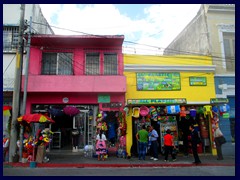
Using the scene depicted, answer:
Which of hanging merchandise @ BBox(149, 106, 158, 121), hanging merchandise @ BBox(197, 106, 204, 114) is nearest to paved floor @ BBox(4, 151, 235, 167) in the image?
hanging merchandise @ BBox(149, 106, 158, 121)

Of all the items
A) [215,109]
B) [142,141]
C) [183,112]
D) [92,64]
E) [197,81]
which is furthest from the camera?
[197,81]

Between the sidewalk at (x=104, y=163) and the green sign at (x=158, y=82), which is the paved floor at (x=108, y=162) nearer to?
the sidewalk at (x=104, y=163)

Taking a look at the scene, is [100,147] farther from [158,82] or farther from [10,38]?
[10,38]

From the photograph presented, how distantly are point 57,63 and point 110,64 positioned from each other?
3.18 metres

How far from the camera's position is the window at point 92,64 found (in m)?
15.0

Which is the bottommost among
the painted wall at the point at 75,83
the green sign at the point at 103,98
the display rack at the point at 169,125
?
the display rack at the point at 169,125

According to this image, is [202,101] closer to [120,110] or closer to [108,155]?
[120,110]

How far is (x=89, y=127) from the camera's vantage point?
48.8ft

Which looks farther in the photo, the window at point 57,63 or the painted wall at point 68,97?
the window at point 57,63

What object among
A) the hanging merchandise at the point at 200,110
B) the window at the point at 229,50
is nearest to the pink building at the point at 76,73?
the hanging merchandise at the point at 200,110

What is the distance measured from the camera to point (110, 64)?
1522 cm

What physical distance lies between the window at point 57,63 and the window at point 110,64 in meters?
2.09

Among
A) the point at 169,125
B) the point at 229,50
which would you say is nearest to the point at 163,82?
the point at 169,125
